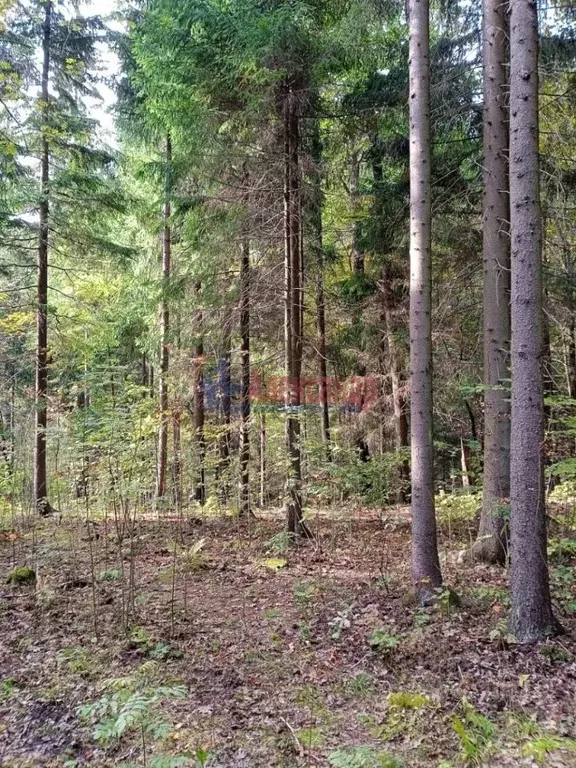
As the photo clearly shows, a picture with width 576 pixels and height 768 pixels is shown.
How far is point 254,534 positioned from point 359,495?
7.34ft

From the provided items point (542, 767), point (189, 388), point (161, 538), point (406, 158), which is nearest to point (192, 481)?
point (161, 538)

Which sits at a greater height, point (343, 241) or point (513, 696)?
point (343, 241)

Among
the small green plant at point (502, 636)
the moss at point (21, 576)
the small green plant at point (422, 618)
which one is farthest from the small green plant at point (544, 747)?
the moss at point (21, 576)

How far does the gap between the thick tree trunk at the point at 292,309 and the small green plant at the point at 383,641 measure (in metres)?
3.20

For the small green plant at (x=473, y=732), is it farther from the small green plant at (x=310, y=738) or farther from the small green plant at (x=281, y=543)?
the small green plant at (x=281, y=543)

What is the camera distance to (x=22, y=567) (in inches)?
260

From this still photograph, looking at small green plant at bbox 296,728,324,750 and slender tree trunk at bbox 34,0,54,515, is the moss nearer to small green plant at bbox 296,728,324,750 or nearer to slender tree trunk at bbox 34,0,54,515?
slender tree trunk at bbox 34,0,54,515

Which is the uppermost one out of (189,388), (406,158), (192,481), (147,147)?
(147,147)

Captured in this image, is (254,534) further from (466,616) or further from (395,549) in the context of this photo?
(466,616)

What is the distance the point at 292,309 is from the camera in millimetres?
7871

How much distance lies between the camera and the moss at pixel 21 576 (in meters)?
6.34

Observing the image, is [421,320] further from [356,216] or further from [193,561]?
[356,216]

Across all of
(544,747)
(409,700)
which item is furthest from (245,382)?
(544,747)

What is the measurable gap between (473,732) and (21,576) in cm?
578
